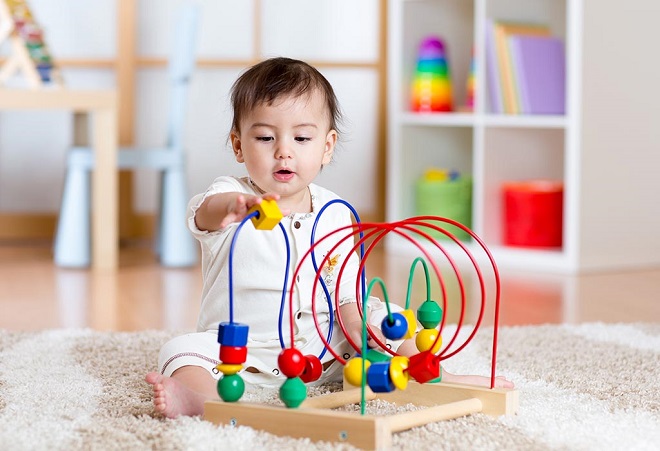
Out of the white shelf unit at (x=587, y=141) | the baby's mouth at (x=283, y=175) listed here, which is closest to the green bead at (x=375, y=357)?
the baby's mouth at (x=283, y=175)

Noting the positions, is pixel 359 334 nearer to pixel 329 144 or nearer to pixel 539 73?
pixel 329 144

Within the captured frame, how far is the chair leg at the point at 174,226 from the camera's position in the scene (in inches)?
99.5

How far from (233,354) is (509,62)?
5.99ft

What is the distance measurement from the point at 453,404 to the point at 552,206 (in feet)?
5.24

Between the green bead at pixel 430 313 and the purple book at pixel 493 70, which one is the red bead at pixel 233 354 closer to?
Answer: the green bead at pixel 430 313

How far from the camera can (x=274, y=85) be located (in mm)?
1133

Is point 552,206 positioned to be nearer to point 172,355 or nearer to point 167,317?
point 167,317

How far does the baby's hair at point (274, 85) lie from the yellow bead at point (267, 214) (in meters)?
0.22

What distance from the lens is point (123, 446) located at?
911 mm

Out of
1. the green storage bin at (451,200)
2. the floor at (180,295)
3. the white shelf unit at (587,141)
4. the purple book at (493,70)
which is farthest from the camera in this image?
the green storage bin at (451,200)

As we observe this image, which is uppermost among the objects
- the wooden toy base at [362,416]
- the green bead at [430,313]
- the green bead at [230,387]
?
the green bead at [430,313]

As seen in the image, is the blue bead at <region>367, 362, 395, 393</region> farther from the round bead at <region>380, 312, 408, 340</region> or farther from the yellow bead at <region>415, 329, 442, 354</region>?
the yellow bead at <region>415, 329, 442, 354</region>

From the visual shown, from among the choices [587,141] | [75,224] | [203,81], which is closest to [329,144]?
[587,141]

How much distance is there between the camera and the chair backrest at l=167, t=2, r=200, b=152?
8.40ft
